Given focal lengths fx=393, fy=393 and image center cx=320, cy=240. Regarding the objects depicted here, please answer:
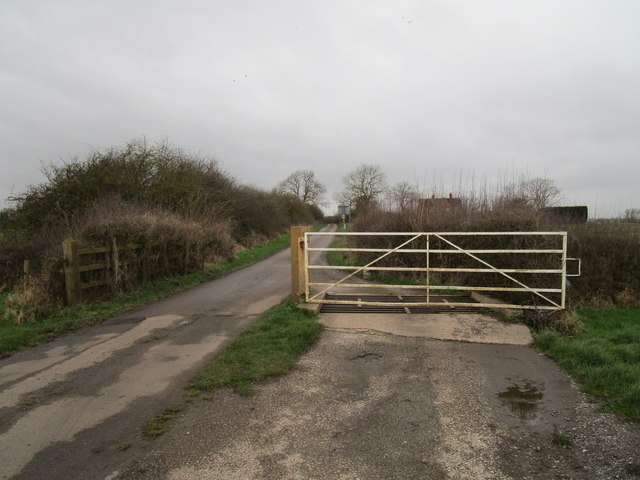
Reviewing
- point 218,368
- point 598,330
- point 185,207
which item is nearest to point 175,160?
point 185,207

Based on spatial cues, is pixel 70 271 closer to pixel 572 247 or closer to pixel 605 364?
pixel 605 364

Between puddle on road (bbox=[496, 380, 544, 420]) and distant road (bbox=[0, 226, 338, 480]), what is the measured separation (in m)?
3.49

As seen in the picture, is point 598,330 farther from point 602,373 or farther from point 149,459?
point 149,459

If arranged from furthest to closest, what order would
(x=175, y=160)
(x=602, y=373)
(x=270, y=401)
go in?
(x=175, y=160), (x=602, y=373), (x=270, y=401)

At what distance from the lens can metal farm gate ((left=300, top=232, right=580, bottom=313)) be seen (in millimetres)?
7504

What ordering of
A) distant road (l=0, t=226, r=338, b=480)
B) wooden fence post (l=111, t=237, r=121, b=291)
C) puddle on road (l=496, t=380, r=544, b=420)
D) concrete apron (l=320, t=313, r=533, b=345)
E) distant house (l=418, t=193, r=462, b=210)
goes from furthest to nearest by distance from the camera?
distant house (l=418, t=193, r=462, b=210) < wooden fence post (l=111, t=237, r=121, b=291) < concrete apron (l=320, t=313, r=533, b=345) < puddle on road (l=496, t=380, r=544, b=420) < distant road (l=0, t=226, r=338, b=480)

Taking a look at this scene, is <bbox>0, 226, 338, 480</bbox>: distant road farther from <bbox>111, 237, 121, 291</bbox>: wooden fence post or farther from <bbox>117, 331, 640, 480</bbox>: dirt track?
<bbox>111, 237, 121, 291</bbox>: wooden fence post

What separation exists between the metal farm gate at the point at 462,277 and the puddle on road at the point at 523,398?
8.88 ft

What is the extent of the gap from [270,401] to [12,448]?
223cm

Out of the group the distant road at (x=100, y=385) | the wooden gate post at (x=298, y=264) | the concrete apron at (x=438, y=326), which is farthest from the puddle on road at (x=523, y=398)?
the wooden gate post at (x=298, y=264)

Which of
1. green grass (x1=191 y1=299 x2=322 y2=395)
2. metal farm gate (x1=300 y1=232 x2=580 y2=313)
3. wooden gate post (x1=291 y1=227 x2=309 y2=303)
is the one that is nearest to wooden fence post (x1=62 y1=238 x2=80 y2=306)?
green grass (x1=191 y1=299 x2=322 y2=395)

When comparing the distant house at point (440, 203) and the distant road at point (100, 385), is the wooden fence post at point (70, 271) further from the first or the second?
the distant house at point (440, 203)

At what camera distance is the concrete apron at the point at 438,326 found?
6.46 m

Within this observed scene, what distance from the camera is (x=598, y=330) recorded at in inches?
312
